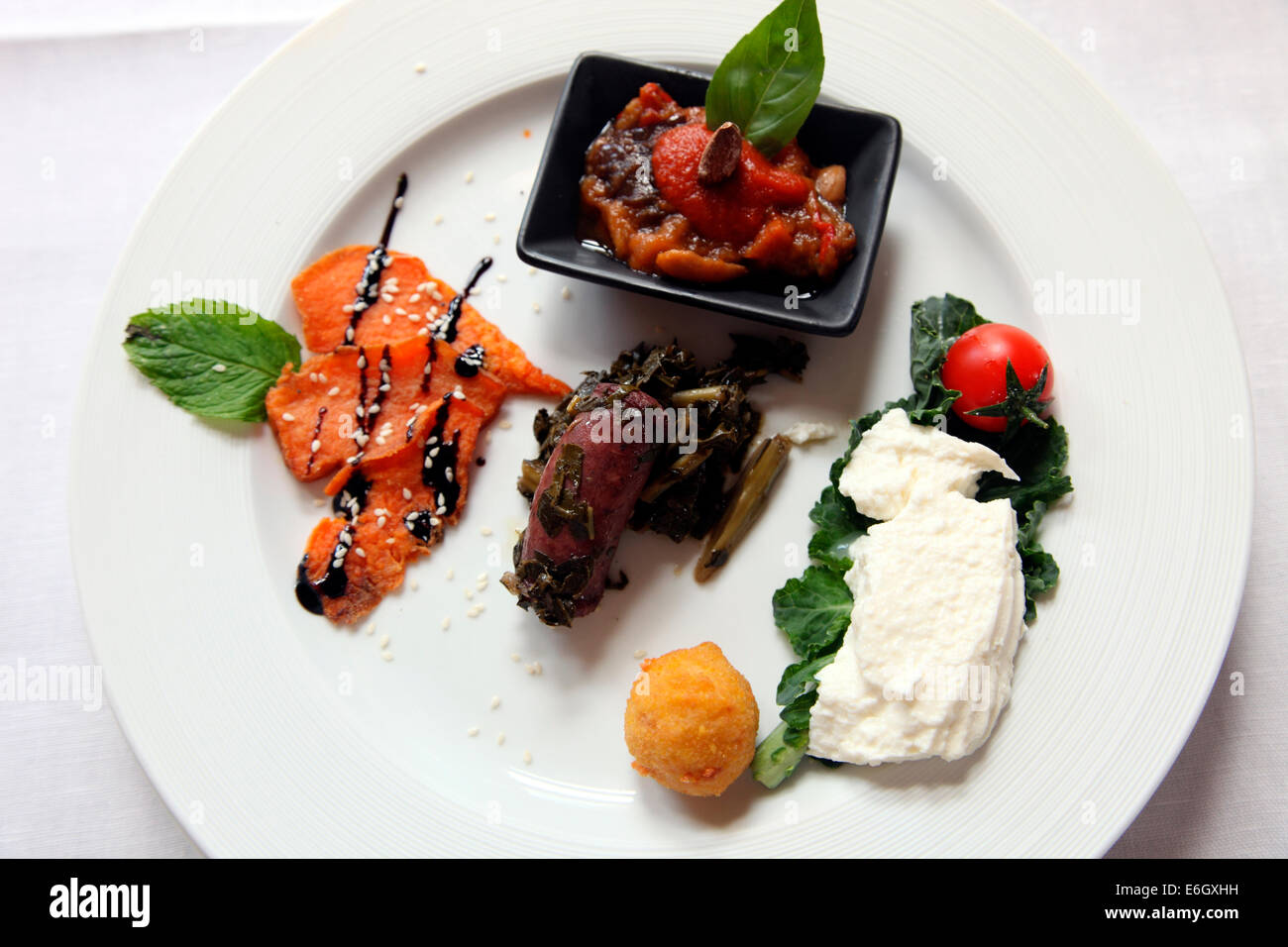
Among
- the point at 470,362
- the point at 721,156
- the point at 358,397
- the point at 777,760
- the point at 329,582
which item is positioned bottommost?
the point at 777,760

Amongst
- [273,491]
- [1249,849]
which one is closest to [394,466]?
[273,491]

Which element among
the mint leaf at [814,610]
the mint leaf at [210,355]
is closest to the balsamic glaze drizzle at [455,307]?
the mint leaf at [210,355]

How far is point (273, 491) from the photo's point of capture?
3383mm

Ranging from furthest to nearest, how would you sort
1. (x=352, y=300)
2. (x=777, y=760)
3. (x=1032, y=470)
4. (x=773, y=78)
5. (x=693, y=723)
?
(x=352, y=300) < (x=1032, y=470) < (x=777, y=760) < (x=773, y=78) < (x=693, y=723)

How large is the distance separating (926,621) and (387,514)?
2.00 m

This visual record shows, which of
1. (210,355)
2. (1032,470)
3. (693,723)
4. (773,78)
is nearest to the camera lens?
(693,723)

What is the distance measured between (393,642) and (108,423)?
1329 millimetres

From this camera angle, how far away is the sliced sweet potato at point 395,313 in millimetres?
3395

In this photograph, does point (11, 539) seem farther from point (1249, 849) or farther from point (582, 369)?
point (1249, 849)

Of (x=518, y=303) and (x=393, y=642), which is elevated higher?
(x=518, y=303)

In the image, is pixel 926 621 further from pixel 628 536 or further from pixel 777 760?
pixel 628 536

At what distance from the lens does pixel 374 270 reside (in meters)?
3.47

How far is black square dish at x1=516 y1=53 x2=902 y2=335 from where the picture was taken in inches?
120

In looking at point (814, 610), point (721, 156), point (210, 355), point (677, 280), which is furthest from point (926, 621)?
point (210, 355)
